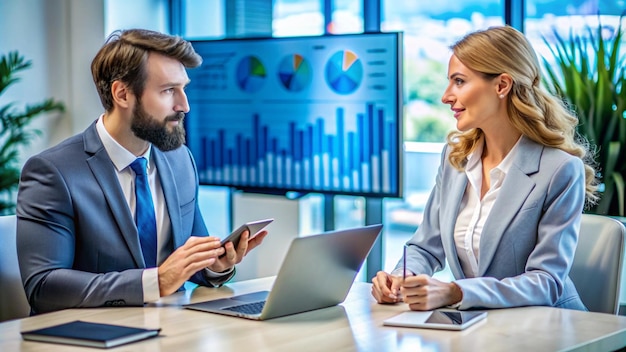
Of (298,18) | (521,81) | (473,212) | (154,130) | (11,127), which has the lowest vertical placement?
(473,212)

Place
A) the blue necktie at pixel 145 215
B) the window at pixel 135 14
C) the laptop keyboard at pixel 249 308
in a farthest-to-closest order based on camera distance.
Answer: the window at pixel 135 14
the blue necktie at pixel 145 215
the laptop keyboard at pixel 249 308

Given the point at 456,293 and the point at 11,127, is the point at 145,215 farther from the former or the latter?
the point at 11,127

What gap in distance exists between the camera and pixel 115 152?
9.29ft

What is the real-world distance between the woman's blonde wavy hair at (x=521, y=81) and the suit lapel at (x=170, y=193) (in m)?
1.01

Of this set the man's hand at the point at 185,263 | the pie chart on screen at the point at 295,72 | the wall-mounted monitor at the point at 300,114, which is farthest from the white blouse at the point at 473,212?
the pie chart on screen at the point at 295,72

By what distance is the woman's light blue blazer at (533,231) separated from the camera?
2.57 m

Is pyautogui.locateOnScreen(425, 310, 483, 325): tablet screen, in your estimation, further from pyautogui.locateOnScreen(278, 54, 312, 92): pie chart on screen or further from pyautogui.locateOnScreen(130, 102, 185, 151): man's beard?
pyautogui.locateOnScreen(278, 54, 312, 92): pie chart on screen

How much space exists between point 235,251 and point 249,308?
300 millimetres

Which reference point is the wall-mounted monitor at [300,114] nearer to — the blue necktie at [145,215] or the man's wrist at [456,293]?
the blue necktie at [145,215]

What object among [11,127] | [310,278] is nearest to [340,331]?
[310,278]

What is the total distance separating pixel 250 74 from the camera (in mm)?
5348

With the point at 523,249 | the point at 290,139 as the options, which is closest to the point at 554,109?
the point at 523,249

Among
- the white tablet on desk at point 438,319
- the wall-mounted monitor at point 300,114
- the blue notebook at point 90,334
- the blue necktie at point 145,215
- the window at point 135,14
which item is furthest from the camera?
the window at point 135,14

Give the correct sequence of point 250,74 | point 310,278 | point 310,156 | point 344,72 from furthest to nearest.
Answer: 1. point 250,74
2. point 310,156
3. point 344,72
4. point 310,278
